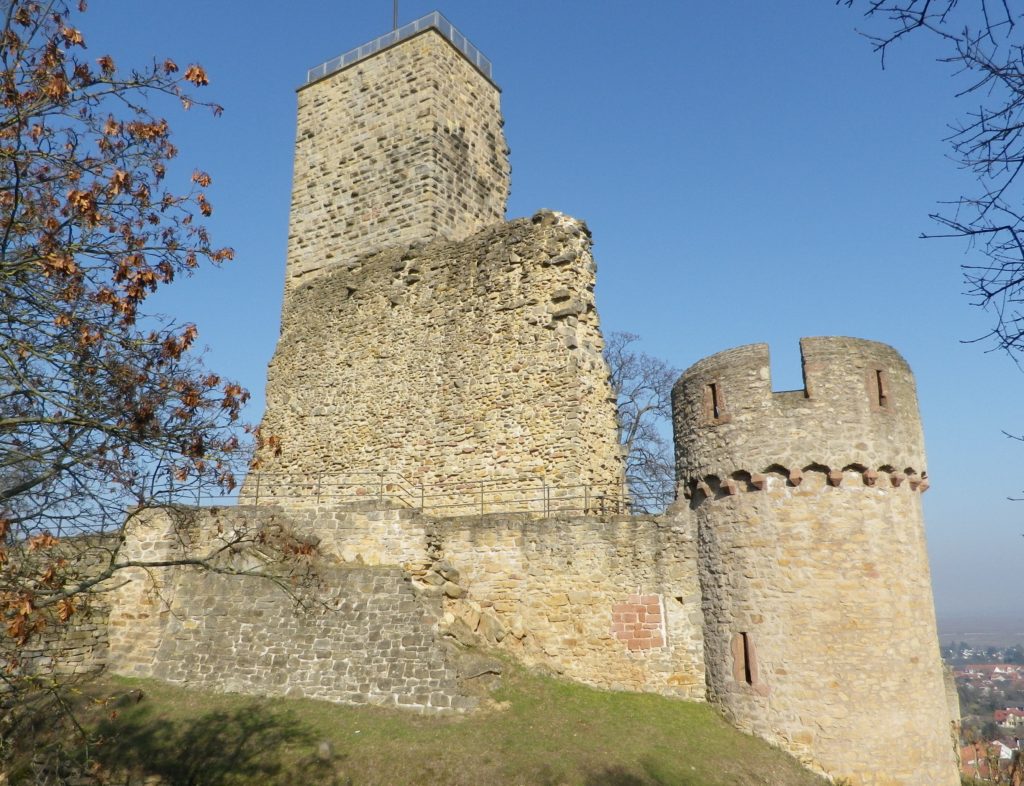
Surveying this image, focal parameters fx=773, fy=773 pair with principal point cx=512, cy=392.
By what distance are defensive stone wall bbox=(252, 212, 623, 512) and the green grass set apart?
3.91m

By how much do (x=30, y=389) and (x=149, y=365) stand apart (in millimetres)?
967

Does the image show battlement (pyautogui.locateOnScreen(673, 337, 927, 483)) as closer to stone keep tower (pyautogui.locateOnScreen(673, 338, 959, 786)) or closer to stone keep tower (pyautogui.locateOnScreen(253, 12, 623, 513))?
stone keep tower (pyautogui.locateOnScreen(673, 338, 959, 786))

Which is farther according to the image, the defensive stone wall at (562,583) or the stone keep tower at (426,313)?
the stone keep tower at (426,313)

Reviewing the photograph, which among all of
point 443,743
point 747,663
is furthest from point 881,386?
point 443,743

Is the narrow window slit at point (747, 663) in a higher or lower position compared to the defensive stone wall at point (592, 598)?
lower

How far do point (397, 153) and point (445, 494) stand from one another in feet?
29.5

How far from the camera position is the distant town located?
44.9 feet

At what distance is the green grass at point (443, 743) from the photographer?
392 inches

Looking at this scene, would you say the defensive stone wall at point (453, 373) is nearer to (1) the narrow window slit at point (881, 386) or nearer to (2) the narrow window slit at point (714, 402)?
(2) the narrow window slit at point (714, 402)

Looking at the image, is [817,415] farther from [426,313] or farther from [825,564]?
[426,313]

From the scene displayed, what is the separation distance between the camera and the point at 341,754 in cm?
1026

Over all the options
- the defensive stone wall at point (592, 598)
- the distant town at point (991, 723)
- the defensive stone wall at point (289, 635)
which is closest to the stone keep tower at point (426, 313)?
the defensive stone wall at point (592, 598)

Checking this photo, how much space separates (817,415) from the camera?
12094 millimetres

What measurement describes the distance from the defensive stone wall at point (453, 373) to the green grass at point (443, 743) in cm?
391
